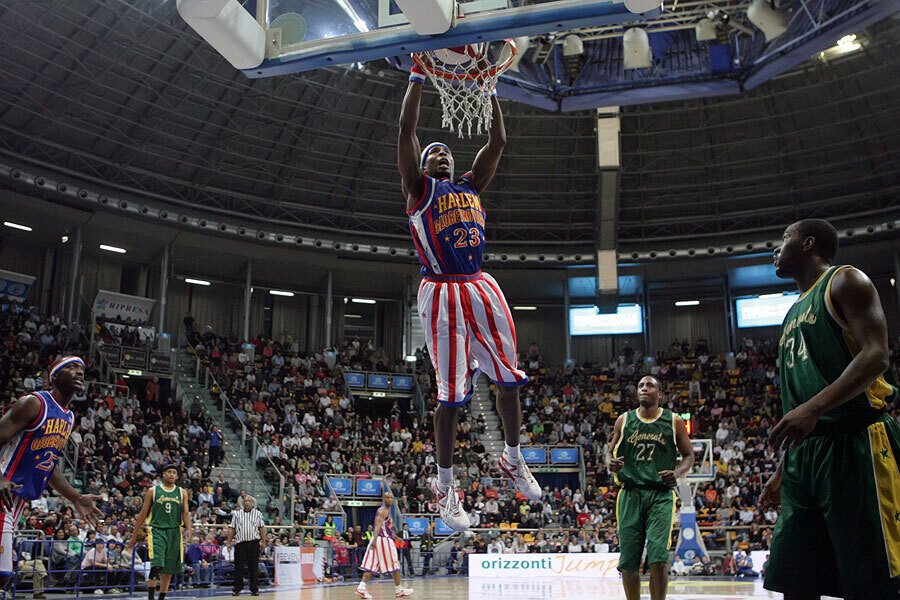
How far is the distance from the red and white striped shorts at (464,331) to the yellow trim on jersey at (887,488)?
2.84m

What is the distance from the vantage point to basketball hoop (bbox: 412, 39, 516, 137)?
23.2 feet

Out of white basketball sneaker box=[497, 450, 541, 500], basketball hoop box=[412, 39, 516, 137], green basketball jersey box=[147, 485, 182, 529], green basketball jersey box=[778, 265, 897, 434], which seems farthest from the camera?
green basketball jersey box=[147, 485, 182, 529]

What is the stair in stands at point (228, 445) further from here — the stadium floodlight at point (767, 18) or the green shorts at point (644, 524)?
the green shorts at point (644, 524)

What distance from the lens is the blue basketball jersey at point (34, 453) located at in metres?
7.03

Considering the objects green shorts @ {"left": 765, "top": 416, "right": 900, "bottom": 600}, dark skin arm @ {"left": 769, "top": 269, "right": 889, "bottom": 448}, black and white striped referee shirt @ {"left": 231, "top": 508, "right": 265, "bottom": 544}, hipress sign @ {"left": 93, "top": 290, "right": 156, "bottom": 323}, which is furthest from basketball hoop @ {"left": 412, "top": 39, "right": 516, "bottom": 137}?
hipress sign @ {"left": 93, "top": 290, "right": 156, "bottom": 323}

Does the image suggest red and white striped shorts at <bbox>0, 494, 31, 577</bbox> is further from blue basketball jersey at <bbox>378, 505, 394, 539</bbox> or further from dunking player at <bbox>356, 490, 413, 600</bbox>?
blue basketball jersey at <bbox>378, 505, 394, 539</bbox>

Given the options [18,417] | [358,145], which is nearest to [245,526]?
[18,417]

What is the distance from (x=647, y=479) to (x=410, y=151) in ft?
13.2

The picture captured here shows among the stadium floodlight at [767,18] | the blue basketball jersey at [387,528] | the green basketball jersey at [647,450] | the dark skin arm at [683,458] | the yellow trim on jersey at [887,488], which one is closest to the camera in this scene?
the yellow trim on jersey at [887,488]

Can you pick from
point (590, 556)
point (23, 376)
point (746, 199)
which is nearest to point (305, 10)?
point (590, 556)

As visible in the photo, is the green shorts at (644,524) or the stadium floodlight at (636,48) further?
the stadium floodlight at (636,48)

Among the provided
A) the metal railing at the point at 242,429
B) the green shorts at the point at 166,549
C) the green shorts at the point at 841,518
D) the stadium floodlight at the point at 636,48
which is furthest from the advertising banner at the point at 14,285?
the green shorts at the point at 841,518

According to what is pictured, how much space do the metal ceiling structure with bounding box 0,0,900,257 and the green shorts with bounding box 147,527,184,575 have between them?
15.4 m

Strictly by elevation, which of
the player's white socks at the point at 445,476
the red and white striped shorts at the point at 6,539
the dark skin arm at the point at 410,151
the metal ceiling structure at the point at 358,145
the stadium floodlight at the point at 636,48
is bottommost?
the red and white striped shorts at the point at 6,539
